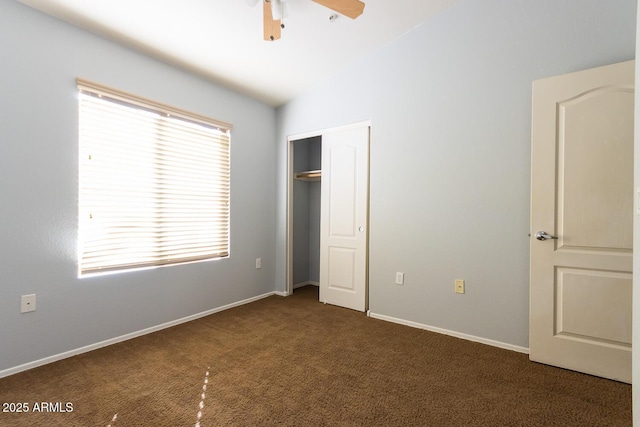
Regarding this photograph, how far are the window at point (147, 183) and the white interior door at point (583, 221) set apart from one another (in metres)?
3.00

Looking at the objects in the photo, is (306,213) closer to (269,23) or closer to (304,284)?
(304,284)

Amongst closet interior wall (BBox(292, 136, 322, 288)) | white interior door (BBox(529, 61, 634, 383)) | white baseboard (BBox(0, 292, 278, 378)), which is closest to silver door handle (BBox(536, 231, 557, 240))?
white interior door (BBox(529, 61, 634, 383))

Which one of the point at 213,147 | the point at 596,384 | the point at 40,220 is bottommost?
the point at 596,384

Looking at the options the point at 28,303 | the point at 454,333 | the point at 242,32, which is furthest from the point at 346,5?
the point at 28,303

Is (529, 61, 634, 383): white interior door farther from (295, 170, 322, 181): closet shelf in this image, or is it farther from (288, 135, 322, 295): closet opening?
(288, 135, 322, 295): closet opening

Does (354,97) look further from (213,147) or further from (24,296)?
(24,296)

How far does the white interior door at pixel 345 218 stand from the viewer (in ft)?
11.3

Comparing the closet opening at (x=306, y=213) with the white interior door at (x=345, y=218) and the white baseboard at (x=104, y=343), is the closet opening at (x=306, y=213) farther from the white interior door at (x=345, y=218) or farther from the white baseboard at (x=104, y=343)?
the white baseboard at (x=104, y=343)

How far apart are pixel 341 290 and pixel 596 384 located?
2278 millimetres

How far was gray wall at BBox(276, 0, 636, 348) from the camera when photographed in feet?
7.85

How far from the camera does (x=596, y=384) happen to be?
201cm

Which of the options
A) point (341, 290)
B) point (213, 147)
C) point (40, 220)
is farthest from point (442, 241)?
point (40, 220)

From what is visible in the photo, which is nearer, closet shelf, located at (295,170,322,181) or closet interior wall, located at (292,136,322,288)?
closet shelf, located at (295,170,322,181)

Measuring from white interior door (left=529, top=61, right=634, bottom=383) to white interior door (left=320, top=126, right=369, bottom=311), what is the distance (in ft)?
5.23
